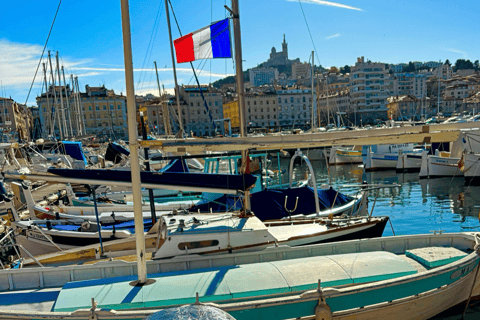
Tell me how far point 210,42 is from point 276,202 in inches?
239

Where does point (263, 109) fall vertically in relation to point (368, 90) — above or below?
below

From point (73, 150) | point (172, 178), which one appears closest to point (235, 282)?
point (172, 178)

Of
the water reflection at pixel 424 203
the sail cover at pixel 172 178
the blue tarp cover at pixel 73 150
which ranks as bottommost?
the water reflection at pixel 424 203

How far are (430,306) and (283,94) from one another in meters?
110

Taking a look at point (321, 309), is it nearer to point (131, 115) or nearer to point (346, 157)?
point (131, 115)

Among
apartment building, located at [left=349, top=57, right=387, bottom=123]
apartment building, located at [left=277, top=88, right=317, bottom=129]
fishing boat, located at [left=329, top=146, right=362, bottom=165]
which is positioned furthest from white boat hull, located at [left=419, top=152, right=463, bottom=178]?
apartment building, located at [left=349, top=57, right=387, bottom=123]

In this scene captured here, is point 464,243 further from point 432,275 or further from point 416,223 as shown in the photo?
point 416,223

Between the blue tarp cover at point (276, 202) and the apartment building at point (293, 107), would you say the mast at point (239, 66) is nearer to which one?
the blue tarp cover at point (276, 202)

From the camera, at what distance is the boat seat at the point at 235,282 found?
6.52 m

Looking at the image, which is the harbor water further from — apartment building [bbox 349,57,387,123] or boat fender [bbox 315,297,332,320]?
apartment building [bbox 349,57,387,123]

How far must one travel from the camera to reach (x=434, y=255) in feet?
27.5

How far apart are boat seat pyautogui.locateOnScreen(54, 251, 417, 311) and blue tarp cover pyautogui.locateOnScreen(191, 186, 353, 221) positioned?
5.23 meters

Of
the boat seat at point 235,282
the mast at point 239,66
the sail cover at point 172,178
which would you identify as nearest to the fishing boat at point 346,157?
the mast at point 239,66

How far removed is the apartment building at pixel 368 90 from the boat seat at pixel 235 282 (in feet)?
383
